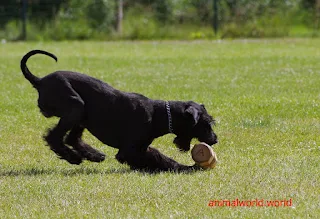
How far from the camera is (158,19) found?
27109 millimetres

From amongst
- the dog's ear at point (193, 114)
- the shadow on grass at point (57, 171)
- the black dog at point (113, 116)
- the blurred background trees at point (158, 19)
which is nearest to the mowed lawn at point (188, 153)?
the shadow on grass at point (57, 171)

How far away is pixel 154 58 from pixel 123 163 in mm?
11236

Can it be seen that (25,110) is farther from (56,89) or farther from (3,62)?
(3,62)

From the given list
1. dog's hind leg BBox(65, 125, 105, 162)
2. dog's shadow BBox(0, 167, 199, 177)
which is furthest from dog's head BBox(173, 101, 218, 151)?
dog's hind leg BBox(65, 125, 105, 162)

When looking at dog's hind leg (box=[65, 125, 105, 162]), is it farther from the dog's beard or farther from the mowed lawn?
the dog's beard

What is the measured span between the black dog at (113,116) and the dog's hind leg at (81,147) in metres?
0.14

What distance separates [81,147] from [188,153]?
1187 mm

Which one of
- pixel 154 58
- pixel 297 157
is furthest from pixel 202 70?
pixel 297 157

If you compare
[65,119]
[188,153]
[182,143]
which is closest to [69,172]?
[65,119]

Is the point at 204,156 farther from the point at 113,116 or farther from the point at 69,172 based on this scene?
the point at 69,172

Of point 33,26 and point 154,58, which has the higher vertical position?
point 154,58

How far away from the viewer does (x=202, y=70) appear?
51.2ft

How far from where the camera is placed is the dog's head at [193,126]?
738 cm

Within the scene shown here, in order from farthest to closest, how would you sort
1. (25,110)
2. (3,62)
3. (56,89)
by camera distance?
(3,62), (25,110), (56,89)
